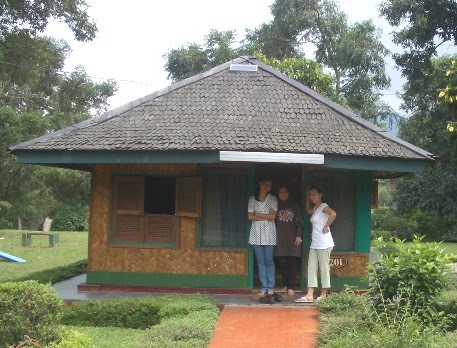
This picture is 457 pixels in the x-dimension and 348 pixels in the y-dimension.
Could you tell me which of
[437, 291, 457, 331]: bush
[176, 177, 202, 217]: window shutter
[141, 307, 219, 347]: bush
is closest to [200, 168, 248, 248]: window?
[176, 177, 202, 217]: window shutter

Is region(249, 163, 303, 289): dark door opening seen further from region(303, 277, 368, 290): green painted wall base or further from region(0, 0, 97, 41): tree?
region(0, 0, 97, 41): tree

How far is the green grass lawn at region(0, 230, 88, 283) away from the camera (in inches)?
656

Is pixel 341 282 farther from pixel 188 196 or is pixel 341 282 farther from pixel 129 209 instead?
pixel 129 209

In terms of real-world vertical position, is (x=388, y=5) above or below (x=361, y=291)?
above

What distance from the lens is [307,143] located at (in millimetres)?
11266

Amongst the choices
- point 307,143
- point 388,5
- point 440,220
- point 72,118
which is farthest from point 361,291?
point 72,118

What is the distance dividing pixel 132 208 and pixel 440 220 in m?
21.7

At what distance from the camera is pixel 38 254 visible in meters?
21.5

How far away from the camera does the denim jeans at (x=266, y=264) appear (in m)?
11.0

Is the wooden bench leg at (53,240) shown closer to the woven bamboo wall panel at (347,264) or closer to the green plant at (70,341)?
the woven bamboo wall panel at (347,264)

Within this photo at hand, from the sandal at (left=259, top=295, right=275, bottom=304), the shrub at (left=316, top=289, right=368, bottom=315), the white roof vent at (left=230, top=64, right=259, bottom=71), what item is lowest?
the sandal at (left=259, top=295, right=275, bottom=304)

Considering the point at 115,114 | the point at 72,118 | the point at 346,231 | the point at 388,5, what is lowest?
the point at 346,231

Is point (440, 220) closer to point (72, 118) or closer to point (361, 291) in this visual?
point (72, 118)

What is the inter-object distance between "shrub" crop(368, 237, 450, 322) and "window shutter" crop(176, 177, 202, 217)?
3.86 metres
